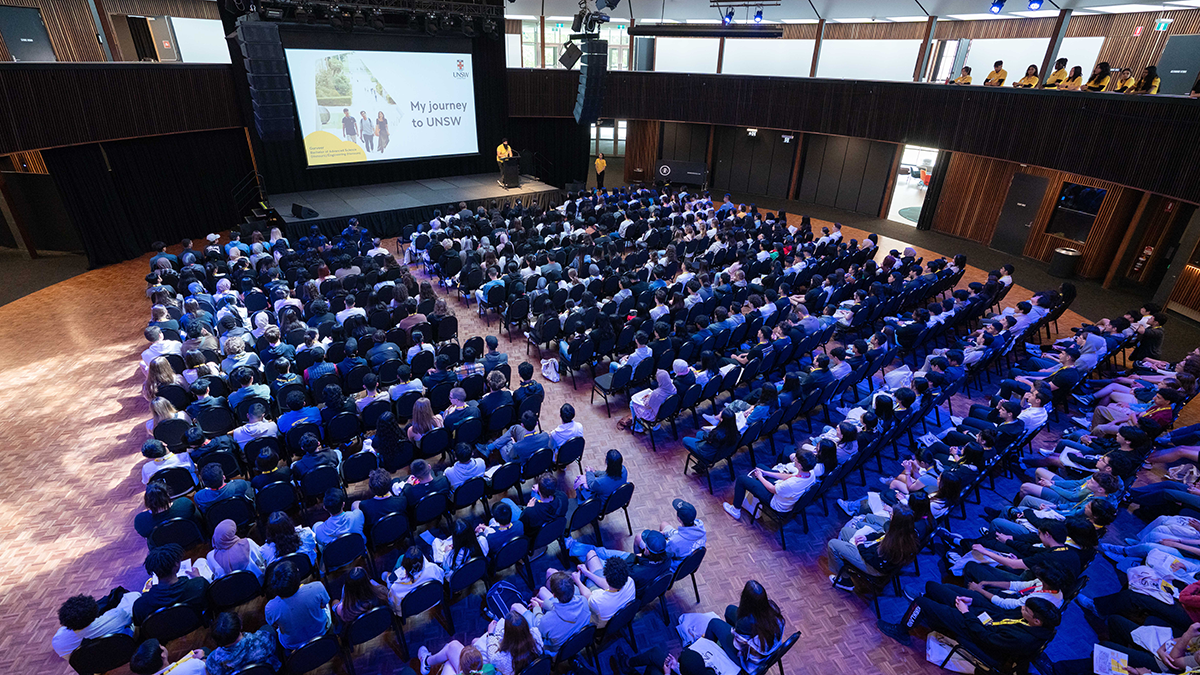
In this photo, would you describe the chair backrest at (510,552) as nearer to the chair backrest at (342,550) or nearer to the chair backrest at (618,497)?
the chair backrest at (618,497)

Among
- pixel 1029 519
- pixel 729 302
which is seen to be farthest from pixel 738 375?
pixel 1029 519

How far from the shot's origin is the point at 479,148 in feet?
64.8

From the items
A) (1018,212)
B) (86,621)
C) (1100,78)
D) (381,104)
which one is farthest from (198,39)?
(1018,212)

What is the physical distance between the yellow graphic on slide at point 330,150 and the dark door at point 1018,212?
19.5m

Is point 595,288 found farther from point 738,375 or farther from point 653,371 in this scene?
point 738,375

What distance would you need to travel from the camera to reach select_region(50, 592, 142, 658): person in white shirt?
375cm

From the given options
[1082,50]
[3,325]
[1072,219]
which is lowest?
[3,325]

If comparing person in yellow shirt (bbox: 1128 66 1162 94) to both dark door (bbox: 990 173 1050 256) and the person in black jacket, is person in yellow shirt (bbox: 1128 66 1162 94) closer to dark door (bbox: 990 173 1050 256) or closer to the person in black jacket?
dark door (bbox: 990 173 1050 256)

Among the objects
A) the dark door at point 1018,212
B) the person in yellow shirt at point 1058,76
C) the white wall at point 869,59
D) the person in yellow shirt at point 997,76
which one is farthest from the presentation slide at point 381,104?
the dark door at point 1018,212

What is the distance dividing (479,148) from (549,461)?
1627cm

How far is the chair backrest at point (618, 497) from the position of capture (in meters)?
5.54

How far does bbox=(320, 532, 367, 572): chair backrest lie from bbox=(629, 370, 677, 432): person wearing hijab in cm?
369

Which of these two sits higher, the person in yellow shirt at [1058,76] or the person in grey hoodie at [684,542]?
the person in yellow shirt at [1058,76]

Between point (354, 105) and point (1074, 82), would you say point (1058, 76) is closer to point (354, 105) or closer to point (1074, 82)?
point (1074, 82)
